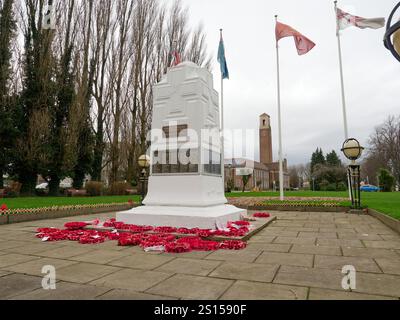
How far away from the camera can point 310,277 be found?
9.32 ft

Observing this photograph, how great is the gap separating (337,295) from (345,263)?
4.11 feet

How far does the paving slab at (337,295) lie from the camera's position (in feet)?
7.41

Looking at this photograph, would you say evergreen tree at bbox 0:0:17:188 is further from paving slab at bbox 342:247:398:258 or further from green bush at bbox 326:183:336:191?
green bush at bbox 326:183:336:191

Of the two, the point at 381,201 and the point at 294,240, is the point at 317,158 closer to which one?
the point at 381,201

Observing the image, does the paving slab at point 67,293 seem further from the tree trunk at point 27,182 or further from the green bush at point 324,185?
the green bush at point 324,185

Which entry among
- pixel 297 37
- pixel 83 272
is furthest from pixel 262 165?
pixel 83 272

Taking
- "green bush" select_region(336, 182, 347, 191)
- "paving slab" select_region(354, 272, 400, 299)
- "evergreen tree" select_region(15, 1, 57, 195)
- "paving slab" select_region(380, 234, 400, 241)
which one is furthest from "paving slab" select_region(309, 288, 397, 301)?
"green bush" select_region(336, 182, 347, 191)

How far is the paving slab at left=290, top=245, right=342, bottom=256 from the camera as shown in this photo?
158 inches

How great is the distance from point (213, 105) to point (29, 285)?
5.55 meters

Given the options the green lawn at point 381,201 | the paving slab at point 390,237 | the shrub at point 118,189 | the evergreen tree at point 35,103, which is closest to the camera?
the paving slab at point 390,237

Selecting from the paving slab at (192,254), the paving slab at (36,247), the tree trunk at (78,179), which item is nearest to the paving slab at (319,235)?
the paving slab at (192,254)

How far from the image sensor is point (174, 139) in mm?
6434
